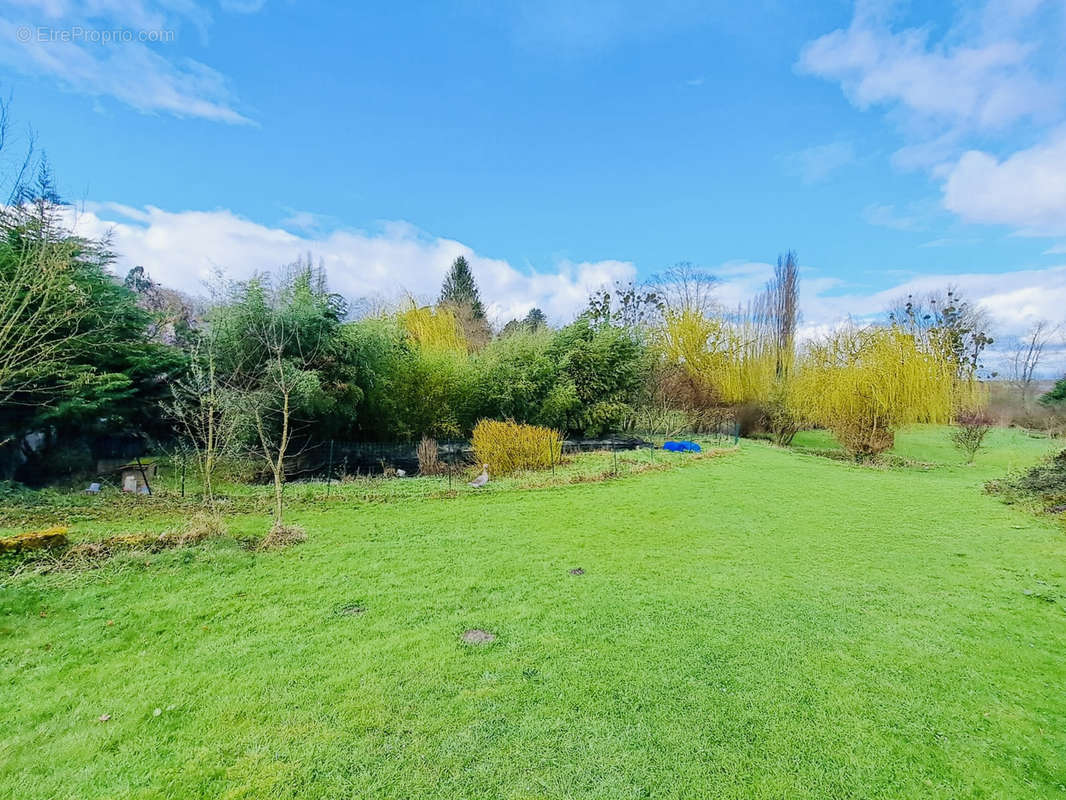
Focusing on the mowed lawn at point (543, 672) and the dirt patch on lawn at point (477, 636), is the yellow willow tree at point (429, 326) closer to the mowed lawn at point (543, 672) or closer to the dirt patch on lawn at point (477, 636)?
the mowed lawn at point (543, 672)

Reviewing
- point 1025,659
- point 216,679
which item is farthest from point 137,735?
point 1025,659

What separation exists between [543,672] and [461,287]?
108ft

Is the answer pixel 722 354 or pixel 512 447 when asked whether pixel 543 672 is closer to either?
pixel 512 447

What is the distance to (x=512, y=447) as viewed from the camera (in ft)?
37.7

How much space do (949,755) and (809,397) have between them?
17115mm

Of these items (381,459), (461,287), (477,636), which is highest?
(461,287)

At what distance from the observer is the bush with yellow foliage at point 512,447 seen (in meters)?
11.5

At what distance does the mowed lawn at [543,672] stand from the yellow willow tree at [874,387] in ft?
36.3

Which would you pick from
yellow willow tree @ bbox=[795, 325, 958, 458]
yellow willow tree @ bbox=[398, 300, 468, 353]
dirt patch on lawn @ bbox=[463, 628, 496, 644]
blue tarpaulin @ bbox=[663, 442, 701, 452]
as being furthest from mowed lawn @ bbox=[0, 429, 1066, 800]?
yellow willow tree @ bbox=[398, 300, 468, 353]

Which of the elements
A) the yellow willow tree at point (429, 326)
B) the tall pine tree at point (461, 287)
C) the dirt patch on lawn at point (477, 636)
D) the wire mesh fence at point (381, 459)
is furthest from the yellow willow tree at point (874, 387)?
the tall pine tree at point (461, 287)

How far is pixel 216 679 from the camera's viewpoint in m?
2.99

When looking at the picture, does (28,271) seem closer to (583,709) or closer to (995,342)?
(583,709)

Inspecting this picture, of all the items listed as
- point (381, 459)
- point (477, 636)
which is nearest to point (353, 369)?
point (381, 459)

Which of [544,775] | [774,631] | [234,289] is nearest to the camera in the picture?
[544,775]
